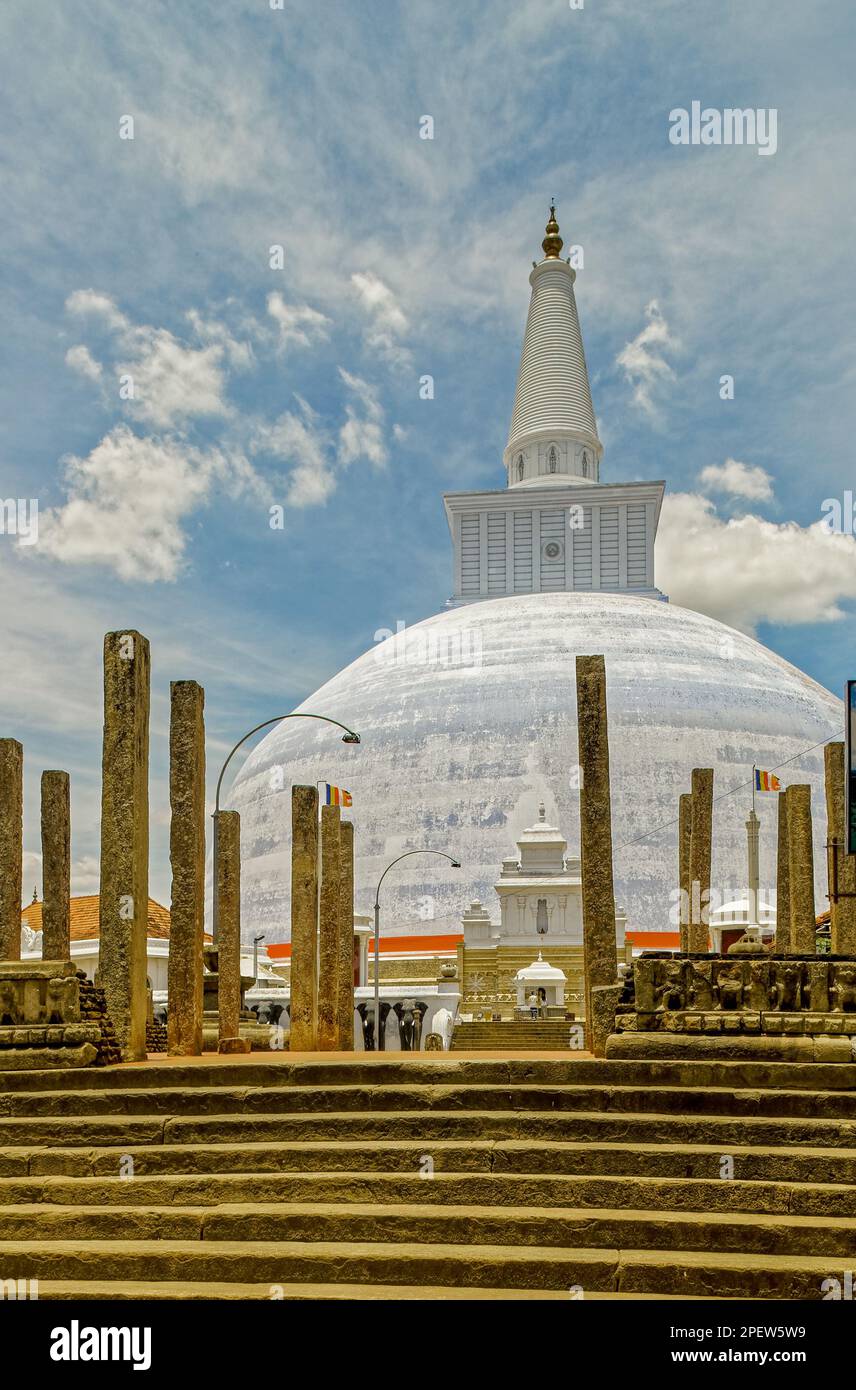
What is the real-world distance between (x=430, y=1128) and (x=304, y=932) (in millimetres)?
6979

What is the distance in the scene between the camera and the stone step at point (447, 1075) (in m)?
8.66

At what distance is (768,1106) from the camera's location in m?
8.30

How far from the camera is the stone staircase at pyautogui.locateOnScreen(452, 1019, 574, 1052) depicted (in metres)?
25.2

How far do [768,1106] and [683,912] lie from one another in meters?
15.2

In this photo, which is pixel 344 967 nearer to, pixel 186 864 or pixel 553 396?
pixel 186 864

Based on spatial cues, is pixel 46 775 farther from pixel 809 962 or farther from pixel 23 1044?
pixel 809 962

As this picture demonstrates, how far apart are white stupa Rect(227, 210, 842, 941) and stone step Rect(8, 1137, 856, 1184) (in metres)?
28.3

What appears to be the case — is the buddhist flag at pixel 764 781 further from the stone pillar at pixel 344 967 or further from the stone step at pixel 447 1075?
the stone step at pixel 447 1075

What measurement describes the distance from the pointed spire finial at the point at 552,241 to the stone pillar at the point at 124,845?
47.6 metres

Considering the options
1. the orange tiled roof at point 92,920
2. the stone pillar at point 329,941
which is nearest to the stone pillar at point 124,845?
the stone pillar at point 329,941

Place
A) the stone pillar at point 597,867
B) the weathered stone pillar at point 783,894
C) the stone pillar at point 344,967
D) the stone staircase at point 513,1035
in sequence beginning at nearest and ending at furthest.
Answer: the stone pillar at point 597,867, the stone pillar at point 344,967, the weathered stone pillar at point 783,894, the stone staircase at point 513,1035

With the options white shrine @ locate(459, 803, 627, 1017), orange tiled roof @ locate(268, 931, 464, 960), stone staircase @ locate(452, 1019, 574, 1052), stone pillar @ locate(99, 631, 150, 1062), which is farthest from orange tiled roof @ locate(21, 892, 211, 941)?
stone pillar @ locate(99, 631, 150, 1062)

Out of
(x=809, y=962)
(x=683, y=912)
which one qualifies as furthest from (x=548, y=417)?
(x=809, y=962)

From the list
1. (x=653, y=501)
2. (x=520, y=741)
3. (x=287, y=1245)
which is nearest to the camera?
(x=287, y=1245)
